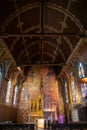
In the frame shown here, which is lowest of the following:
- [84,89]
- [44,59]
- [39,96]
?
[39,96]

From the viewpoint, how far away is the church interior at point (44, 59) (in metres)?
10.4

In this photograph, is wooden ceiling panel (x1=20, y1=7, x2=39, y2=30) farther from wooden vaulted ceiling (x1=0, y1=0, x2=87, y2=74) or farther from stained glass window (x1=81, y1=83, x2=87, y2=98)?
stained glass window (x1=81, y1=83, x2=87, y2=98)

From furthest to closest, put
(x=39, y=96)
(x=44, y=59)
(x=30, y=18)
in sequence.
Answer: (x=44, y=59), (x=39, y=96), (x=30, y=18)

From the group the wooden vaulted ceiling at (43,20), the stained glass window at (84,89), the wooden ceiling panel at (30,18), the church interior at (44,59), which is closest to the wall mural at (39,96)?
the church interior at (44,59)

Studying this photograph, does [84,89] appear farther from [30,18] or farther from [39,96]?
[30,18]

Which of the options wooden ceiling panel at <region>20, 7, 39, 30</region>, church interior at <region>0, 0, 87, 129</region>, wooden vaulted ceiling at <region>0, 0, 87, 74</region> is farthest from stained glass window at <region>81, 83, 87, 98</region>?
wooden ceiling panel at <region>20, 7, 39, 30</region>

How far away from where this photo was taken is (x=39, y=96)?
60.2 feet

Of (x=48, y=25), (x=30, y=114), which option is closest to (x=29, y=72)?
(x=30, y=114)

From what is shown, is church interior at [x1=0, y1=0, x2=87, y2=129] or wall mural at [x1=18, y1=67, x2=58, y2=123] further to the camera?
wall mural at [x1=18, y1=67, x2=58, y2=123]

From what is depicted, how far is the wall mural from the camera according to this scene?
58.0 feet

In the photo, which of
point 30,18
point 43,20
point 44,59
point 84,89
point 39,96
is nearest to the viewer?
point 30,18

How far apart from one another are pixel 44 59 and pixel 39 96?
18.4ft

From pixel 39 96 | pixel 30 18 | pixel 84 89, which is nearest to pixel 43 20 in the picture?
pixel 30 18

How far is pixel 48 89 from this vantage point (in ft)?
64.7
